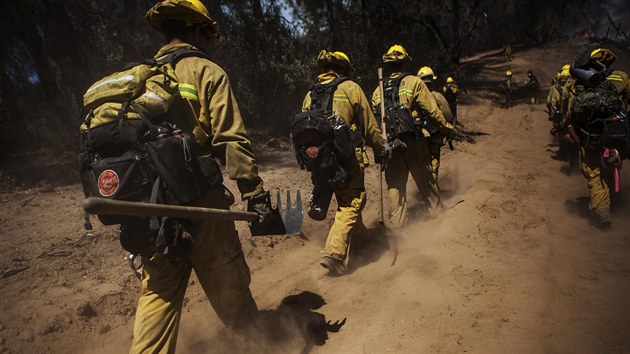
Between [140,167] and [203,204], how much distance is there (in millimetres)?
471

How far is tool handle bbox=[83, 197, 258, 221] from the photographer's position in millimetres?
1534

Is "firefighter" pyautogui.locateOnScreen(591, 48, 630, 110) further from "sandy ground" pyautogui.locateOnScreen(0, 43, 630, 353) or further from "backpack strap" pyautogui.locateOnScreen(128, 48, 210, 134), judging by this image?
"backpack strap" pyautogui.locateOnScreen(128, 48, 210, 134)

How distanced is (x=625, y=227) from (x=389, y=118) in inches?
114

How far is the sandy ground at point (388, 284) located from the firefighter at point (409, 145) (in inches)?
13.1

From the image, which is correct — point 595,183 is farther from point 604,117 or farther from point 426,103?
point 426,103

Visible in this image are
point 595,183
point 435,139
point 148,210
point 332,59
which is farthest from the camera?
point 435,139

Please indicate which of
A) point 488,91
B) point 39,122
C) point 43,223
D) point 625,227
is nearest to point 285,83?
point 39,122

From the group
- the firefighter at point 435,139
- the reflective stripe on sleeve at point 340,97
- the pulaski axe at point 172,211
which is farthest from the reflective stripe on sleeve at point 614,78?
the pulaski axe at point 172,211

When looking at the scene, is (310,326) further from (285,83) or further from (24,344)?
(285,83)

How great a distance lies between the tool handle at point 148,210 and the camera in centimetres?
153

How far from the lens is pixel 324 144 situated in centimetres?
379

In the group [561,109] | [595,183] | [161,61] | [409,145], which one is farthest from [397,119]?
[561,109]

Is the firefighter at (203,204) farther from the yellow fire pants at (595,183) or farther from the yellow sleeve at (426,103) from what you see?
the yellow fire pants at (595,183)

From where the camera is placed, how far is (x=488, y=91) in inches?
653
